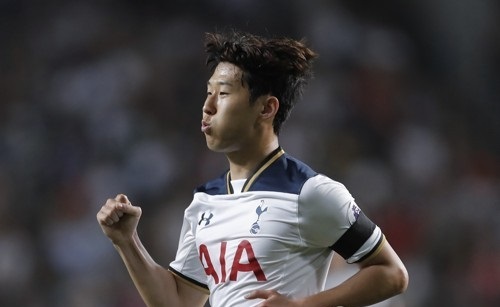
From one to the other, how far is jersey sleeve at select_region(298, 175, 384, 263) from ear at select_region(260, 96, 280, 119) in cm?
32

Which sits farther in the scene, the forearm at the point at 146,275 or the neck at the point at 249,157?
the forearm at the point at 146,275

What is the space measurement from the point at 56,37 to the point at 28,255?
2190 millimetres

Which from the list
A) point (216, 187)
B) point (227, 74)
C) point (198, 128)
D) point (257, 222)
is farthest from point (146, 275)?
point (198, 128)

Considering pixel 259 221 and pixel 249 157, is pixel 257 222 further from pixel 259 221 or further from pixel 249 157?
pixel 249 157

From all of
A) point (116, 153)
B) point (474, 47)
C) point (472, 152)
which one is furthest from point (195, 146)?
point (474, 47)

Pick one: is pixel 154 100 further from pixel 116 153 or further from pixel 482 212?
pixel 482 212

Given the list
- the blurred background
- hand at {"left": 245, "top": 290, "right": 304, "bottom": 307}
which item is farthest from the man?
the blurred background

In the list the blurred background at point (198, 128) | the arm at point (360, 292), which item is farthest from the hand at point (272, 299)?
the blurred background at point (198, 128)

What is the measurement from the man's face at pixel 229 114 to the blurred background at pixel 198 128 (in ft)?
10.5

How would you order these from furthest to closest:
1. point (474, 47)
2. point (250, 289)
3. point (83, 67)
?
point (474, 47) < point (83, 67) < point (250, 289)

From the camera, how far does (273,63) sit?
3461mm

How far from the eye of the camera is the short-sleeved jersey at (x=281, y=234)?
10.7ft

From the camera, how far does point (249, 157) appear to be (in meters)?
3.50

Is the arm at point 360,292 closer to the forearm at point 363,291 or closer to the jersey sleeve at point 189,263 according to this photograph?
the forearm at point 363,291
